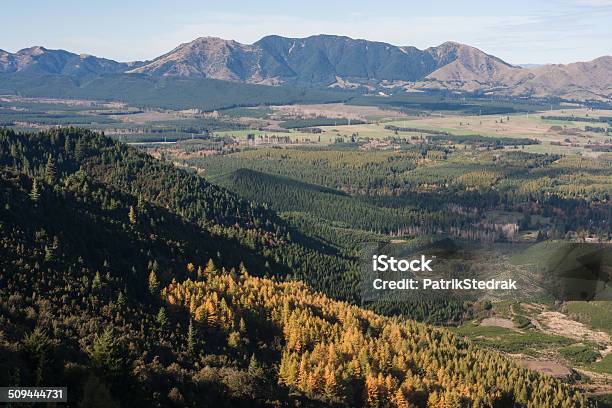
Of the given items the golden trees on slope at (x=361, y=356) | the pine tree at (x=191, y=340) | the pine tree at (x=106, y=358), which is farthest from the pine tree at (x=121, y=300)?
the pine tree at (x=106, y=358)

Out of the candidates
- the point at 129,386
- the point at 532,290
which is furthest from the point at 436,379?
the point at 532,290

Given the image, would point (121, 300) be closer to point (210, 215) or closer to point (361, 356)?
point (361, 356)

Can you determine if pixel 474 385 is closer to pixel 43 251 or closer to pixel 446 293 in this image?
pixel 43 251

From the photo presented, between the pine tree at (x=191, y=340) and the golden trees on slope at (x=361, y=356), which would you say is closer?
the pine tree at (x=191, y=340)

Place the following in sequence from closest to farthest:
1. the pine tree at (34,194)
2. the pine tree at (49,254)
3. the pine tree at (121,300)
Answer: the pine tree at (121,300), the pine tree at (49,254), the pine tree at (34,194)

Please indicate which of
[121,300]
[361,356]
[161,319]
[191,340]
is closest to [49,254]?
[121,300]

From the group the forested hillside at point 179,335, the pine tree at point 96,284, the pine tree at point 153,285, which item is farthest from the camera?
the pine tree at point 153,285

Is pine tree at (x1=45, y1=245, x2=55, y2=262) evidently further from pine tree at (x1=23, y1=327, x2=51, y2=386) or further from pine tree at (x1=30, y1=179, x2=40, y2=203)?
pine tree at (x1=23, y1=327, x2=51, y2=386)

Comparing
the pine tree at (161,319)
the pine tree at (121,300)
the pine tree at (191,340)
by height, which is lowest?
the pine tree at (191,340)

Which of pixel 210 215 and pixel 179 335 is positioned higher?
pixel 210 215

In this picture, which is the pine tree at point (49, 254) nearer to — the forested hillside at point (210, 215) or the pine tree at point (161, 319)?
the pine tree at point (161, 319)

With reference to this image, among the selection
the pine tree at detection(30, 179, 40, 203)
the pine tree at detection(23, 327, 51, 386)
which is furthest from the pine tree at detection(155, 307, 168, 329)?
the pine tree at detection(30, 179, 40, 203)
